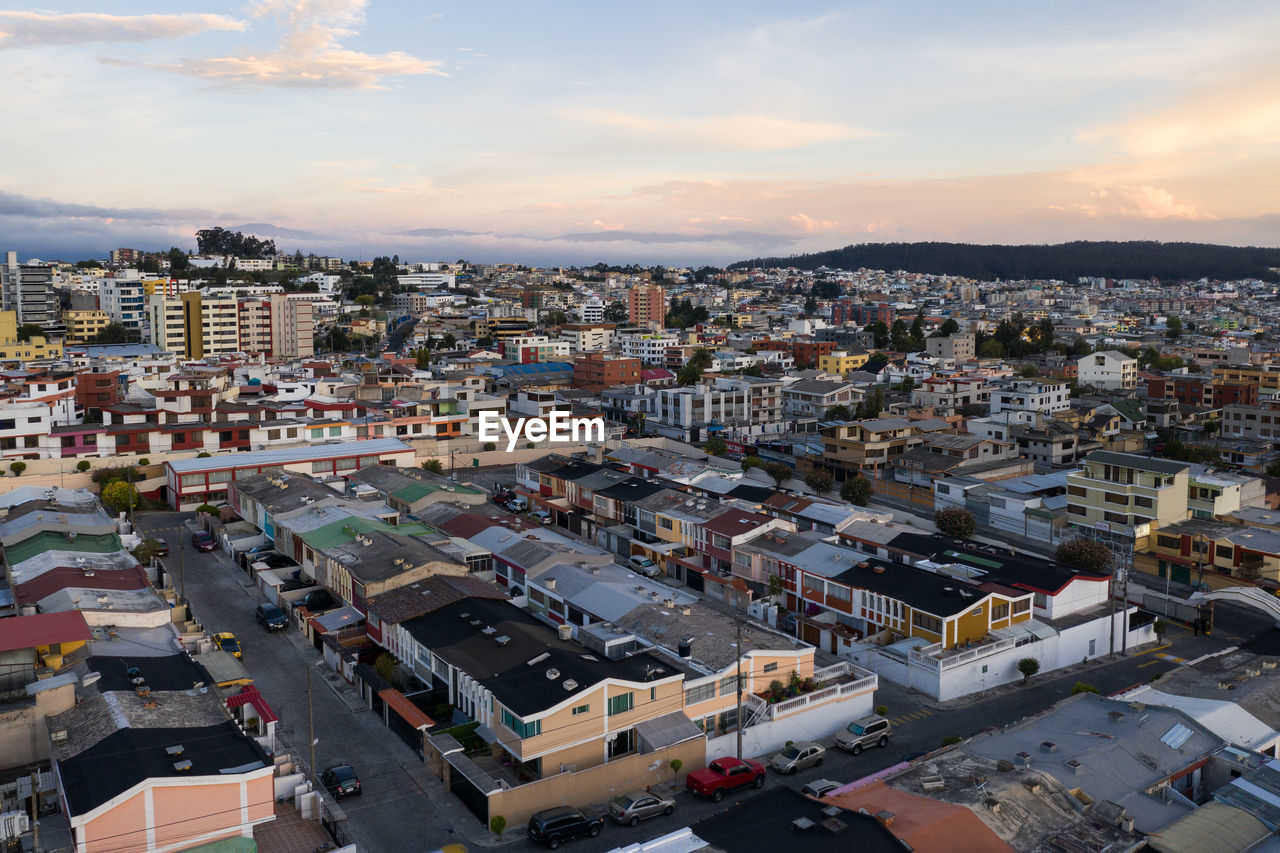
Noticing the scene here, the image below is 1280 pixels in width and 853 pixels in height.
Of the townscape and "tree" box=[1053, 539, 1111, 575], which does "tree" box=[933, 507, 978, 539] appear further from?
"tree" box=[1053, 539, 1111, 575]

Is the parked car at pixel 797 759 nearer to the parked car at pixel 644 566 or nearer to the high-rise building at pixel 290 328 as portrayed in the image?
the parked car at pixel 644 566

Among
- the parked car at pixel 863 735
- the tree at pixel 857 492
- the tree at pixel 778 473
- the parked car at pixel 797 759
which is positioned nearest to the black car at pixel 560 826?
the parked car at pixel 797 759

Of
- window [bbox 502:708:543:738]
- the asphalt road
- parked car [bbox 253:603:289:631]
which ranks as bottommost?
the asphalt road

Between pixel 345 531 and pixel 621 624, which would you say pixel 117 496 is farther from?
pixel 621 624

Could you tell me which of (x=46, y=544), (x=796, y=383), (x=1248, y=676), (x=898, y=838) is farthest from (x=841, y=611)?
(x=796, y=383)

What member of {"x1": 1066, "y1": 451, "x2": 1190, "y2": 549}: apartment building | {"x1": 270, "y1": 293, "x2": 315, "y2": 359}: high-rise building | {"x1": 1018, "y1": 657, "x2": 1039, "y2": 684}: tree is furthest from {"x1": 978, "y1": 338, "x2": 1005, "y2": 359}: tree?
{"x1": 1018, "y1": 657, "x2": 1039, "y2": 684}: tree

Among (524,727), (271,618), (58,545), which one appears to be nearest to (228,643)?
(271,618)
